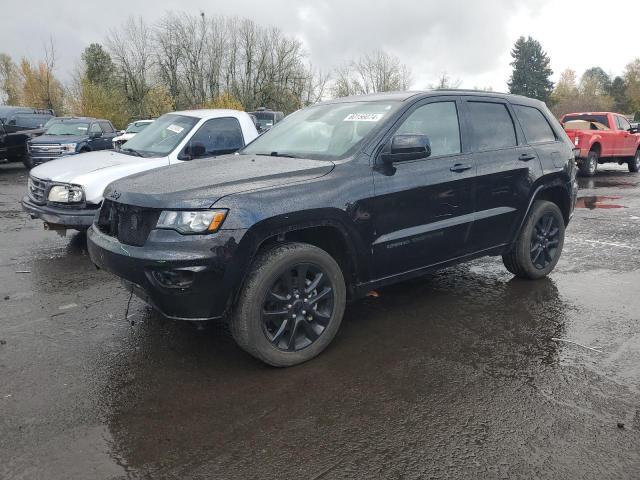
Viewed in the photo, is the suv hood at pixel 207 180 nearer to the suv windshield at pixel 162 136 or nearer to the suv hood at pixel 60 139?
the suv windshield at pixel 162 136

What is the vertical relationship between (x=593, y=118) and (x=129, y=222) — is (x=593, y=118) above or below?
above

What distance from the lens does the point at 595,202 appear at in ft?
35.4

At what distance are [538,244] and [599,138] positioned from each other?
477 inches

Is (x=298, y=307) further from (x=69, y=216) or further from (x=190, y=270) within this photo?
(x=69, y=216)

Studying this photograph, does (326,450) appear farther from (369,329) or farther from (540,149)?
(540,149)

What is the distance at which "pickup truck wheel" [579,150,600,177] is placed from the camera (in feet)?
50.0

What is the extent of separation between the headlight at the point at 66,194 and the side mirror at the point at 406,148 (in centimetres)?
391

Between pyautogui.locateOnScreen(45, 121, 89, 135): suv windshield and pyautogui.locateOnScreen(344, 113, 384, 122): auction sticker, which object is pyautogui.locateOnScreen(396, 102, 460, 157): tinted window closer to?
pyautogui.locateOnScreen(344, 113, 384, 122): auction sticker

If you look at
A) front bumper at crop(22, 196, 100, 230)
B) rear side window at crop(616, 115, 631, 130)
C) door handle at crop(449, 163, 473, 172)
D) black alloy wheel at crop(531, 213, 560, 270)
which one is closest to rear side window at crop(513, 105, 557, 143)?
black alloy wheel at crop(531, 213, 560, 270)

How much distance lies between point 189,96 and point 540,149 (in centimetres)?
5171

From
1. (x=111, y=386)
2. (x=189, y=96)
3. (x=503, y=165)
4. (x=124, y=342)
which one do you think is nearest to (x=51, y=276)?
(x=124, y=342)

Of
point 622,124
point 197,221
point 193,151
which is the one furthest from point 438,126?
point 622,124

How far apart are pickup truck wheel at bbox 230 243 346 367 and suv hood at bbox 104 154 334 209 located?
1.52 feet

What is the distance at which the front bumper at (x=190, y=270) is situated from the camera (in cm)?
310
